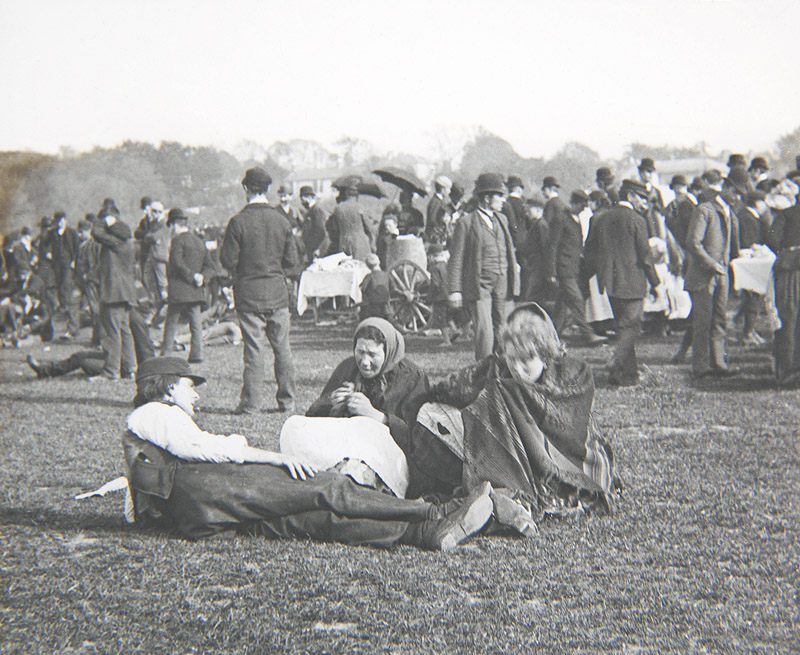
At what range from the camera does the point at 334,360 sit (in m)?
10.5

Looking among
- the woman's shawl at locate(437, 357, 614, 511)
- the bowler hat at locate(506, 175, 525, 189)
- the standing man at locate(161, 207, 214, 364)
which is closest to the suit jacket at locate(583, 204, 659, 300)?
the bowler hat at locate(506, 175, 525, 189)

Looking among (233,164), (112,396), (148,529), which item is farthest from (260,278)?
(233,164)

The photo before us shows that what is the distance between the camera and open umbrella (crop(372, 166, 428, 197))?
1411 cm

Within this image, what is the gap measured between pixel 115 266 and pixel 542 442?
6.59 meters

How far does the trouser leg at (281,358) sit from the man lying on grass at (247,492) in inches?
129

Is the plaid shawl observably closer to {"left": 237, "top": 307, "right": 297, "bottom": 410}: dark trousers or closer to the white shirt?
the white shirt

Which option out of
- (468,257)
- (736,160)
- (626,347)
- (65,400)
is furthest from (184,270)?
(736,160)

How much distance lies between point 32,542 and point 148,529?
534mm

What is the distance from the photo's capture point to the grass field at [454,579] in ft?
9.55

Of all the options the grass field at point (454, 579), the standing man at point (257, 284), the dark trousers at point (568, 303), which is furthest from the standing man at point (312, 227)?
the grass field at point (454, 579)

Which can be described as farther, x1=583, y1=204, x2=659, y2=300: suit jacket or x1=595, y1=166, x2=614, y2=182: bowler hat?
x1=595, y1=166, x2=614, y2=182: bowler hat

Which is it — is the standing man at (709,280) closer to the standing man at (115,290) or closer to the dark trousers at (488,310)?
the dark trousers at (488,310)

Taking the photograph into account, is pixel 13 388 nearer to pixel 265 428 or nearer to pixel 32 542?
pixel 265 428

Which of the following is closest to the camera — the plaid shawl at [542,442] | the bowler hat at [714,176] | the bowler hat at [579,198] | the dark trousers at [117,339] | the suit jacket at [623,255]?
the plaid shawl at [542,442]
